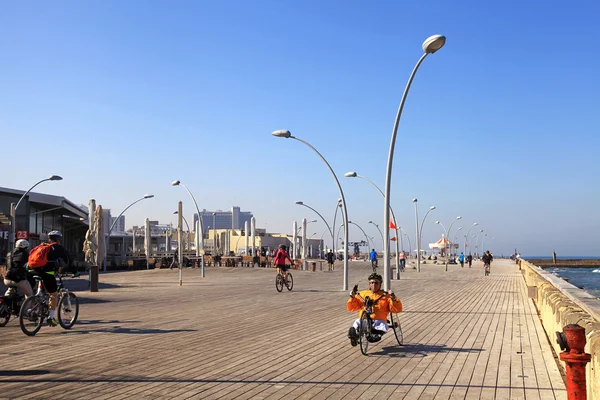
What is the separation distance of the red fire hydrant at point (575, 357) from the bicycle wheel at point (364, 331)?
443 centimetres

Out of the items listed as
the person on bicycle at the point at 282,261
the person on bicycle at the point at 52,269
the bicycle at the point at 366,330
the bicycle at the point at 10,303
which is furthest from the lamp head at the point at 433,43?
the person on bicycle at the point at 282,261

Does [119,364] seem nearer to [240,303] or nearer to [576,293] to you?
[576,293]

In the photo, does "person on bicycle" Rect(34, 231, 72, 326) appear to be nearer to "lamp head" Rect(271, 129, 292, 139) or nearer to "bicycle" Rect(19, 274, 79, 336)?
"bicycle" Rect(19, 274, 79, 336)

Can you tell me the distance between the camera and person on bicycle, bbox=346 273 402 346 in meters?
9.09

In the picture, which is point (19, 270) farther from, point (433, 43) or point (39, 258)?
point (433, 43)

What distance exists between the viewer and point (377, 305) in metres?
9.29

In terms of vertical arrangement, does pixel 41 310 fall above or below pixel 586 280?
above

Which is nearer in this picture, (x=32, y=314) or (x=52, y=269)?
(x=32, y=314)

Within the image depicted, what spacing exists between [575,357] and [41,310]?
915cm

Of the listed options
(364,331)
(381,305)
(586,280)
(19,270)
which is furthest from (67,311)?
(586,280)

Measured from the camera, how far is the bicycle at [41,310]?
34.6 feet

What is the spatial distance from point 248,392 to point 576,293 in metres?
7.81

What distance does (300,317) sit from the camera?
13.8 meters

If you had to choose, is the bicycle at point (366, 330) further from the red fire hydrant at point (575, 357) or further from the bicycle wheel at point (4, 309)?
the bicycle wheel at point (4, 309)
